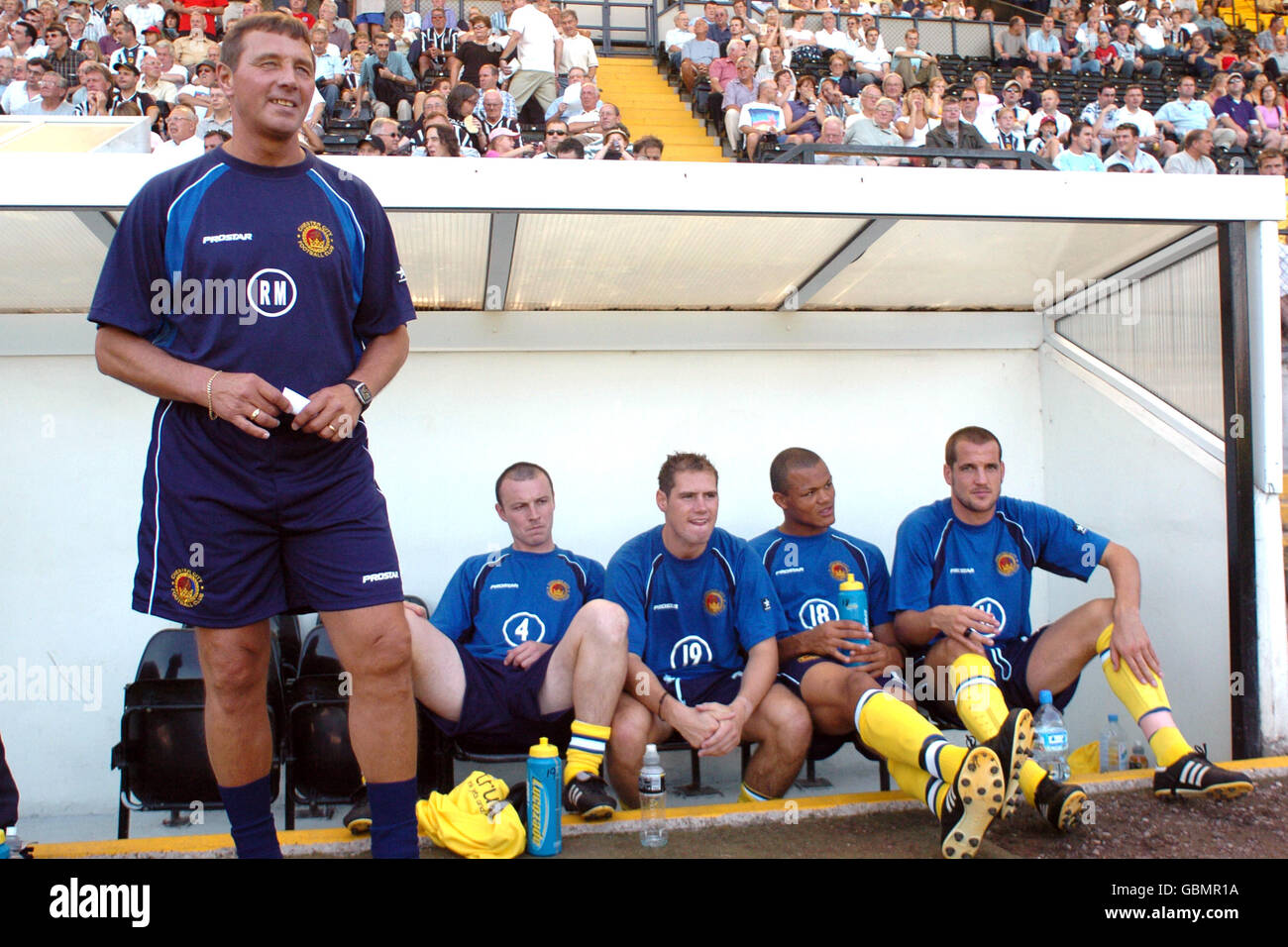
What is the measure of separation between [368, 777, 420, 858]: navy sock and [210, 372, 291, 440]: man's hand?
0.72 m

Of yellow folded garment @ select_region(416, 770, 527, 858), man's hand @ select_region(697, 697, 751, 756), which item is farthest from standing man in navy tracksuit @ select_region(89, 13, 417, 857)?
man's hand @ select_region(697, 697, 751, 756)

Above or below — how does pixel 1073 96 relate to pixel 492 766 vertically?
above

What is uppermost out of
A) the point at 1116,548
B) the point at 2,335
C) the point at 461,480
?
the point at 2,335

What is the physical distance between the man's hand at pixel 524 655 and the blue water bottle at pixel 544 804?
0.66m

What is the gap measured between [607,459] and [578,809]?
196cm

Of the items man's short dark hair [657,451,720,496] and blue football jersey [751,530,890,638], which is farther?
blue football jersey [751,530,890,638]

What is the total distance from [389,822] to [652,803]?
99 cm

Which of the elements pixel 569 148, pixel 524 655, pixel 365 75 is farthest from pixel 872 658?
pixel 365 75

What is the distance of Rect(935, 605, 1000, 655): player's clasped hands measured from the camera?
3.10 m

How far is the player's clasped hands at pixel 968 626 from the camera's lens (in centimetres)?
310

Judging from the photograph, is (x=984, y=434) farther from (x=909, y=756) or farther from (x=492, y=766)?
(x=492, y=766)

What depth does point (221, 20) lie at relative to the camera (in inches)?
380

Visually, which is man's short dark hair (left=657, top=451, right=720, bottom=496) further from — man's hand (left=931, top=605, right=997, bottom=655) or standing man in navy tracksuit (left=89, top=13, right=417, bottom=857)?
standing man in navy tracksuit (left=89, top=13, right=417, bottom=857)
